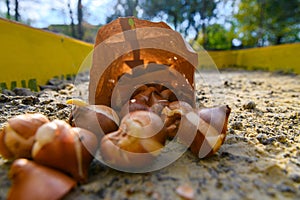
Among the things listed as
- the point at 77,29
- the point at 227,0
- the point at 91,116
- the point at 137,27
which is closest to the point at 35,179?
the point at 91,116

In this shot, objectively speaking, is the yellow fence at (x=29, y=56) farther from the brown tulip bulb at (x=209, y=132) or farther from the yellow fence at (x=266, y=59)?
the yellow fence at (x=266, y=59)

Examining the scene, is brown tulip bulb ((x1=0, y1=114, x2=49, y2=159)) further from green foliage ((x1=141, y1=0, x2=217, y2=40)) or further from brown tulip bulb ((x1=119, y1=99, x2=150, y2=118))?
green foliage ((x1=141, y1=0, x2=217, y2=40))

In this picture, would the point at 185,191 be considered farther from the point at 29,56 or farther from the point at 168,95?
the point at 29,56

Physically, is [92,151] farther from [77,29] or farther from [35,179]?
[77,29]

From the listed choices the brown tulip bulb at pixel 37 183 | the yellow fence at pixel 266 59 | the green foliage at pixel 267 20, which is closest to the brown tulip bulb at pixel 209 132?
the brown tulip bulb at pixel 37 183

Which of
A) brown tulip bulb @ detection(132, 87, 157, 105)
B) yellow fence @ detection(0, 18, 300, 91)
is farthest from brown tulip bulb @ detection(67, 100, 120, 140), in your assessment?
yellow fence @ detection(0, 18, 300, 91)

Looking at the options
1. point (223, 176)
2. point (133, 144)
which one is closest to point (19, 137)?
point (133, 144)
